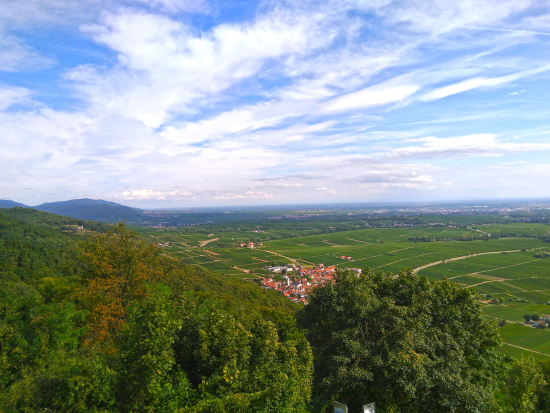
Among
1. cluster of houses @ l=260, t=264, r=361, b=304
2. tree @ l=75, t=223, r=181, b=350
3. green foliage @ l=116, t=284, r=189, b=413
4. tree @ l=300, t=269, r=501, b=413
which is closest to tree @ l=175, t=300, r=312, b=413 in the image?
green foliage @ l=116, t=284, r=189, b=413

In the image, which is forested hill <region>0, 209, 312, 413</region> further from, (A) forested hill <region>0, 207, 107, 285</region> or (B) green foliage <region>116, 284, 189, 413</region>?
(A) forested hill <region>0, 207, 107, 285</region>

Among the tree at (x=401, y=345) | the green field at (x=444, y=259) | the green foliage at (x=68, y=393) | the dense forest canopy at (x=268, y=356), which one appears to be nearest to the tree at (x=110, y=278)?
the dense forest canopy at (x=268, y=356)

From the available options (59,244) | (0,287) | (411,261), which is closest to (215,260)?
(59,244)

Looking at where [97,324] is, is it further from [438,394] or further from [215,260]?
[215,260]

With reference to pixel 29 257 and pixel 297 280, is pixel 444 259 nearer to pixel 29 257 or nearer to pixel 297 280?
pixel 297 280

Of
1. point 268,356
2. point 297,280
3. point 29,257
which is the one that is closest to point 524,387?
point 268,356

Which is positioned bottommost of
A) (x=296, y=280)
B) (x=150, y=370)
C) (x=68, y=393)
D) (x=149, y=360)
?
(x=296, y=280)

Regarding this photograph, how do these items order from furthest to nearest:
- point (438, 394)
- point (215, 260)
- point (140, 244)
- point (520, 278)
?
point (215, 260), point (520, 278), point (140, 244), point (438, 394)
